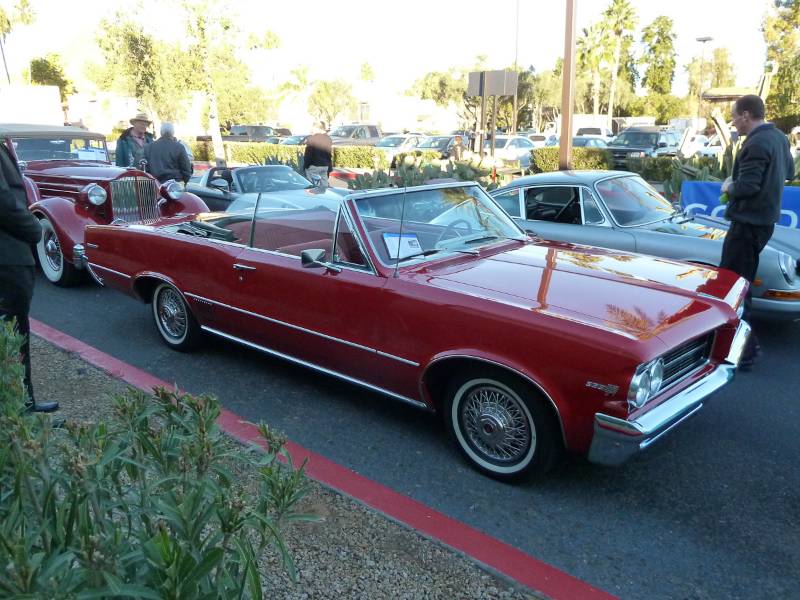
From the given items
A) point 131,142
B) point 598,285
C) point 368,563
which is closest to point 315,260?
point 598,285

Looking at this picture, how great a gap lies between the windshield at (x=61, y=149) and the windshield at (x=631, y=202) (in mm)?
7488

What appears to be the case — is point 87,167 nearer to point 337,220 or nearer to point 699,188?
point 337,220

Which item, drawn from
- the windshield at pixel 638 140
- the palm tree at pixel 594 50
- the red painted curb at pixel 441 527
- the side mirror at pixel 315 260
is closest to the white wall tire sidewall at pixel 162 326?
the red painted curb at pixel 441 527

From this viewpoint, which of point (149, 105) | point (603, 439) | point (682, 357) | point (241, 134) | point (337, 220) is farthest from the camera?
point (241, 134)

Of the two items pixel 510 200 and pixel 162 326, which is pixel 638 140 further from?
pixel 162 326

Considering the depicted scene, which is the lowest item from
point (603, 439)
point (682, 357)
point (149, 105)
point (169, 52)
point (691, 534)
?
point (691, 534)

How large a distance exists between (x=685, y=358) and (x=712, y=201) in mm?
5344

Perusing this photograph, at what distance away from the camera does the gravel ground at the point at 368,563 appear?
2.61 meters

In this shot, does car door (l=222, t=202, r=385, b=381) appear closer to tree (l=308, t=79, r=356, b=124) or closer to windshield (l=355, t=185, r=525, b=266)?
windshield (l=355, t=185, r=525, b=266)

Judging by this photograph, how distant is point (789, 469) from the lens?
3701 millimetres

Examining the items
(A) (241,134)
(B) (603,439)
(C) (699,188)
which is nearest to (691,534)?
(B) (603,439)

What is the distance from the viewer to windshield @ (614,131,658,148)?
25305 millimetres

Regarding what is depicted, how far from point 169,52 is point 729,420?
2697cm

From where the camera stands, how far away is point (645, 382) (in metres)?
3.17
